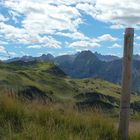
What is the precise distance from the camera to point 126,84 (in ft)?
36.3

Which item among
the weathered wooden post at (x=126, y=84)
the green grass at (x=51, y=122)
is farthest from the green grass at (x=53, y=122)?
the weathered wooden post at (x=126, y=84)

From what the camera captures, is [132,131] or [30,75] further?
[30,75]

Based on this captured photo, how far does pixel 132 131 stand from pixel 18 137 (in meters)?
3.54

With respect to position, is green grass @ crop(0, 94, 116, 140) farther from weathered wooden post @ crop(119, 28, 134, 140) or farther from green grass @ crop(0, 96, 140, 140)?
weathered wooden post @ crop(119, 28, 134, 140)

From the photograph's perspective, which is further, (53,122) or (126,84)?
(126,84)

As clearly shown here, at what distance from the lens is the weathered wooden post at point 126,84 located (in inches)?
433

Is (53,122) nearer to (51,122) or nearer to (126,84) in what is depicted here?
(51,122)

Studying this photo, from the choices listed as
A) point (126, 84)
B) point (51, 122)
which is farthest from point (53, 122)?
point (126, 84)

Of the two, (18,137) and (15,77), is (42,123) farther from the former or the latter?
(15,77)

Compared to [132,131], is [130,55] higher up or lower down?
higher up

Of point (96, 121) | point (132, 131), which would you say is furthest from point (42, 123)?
point (132, 131)

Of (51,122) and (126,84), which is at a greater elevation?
(126,84)

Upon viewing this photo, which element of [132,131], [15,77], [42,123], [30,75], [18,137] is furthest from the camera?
[30,75]

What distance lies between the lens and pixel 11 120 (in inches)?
424
